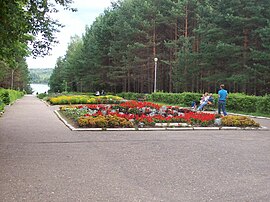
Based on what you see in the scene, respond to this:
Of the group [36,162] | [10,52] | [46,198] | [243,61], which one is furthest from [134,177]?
[243,61]

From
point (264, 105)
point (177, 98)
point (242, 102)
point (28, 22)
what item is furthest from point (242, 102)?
point (28, 22)

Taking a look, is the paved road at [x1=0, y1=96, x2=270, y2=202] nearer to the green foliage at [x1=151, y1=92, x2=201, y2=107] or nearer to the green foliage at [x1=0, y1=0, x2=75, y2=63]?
the green foliage at [x1=0, y1=0, x2=75, y2=63]

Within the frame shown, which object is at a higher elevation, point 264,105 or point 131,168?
point 264,105

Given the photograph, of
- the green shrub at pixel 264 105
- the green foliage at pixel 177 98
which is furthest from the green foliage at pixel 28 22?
the green foliage at pixel 177 98

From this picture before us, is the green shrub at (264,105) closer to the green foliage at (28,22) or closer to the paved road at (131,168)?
the paved road at (131,168)

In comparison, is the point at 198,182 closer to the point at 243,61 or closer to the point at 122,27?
the point at 243,61

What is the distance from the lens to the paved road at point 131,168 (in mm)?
4340

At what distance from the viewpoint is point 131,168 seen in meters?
5.79

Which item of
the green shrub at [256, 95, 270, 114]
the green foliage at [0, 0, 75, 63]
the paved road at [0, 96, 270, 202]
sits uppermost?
the green foliage at [0, 0, 75, 63]

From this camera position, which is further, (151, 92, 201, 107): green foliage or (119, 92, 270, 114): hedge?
(151, 92, 201, 107): green foliage

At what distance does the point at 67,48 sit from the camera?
97000 millimetres

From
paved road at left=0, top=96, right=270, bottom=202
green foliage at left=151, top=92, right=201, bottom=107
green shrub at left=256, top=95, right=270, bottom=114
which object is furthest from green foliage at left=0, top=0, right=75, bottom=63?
green foliage at left=151, top=92, right=201, bottom=107

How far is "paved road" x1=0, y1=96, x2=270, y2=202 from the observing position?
4.34m

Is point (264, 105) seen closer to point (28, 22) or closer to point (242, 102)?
point (242, 102)
